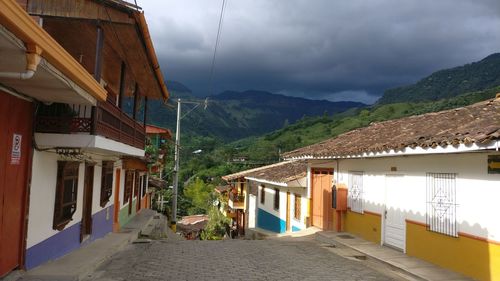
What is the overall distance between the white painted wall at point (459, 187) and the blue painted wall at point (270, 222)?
1045 cm

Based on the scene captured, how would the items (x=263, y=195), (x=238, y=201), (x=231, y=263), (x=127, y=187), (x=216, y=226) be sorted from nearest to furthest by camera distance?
(x=231, y=263) → (x=127, y=187) → (x=263, y=195) → (x=238, y=201) → (x=216, y=226)

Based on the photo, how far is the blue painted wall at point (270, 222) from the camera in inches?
Answer: 881

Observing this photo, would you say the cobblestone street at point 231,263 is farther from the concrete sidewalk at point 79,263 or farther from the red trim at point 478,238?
the red trim at point 478,238

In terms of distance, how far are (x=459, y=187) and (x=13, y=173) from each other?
7.91 metres

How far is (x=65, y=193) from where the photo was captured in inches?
356

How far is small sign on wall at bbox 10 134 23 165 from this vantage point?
21.3ft

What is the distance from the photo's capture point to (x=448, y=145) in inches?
305

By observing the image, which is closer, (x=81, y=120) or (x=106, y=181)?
(x=81, y=120)

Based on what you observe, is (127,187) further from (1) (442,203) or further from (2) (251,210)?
(1) (442,203)

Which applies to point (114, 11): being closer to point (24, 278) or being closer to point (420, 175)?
point (24, 278)

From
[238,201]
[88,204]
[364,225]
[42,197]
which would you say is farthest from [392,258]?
[238,201]

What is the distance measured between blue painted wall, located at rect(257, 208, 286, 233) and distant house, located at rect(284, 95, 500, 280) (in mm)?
8634

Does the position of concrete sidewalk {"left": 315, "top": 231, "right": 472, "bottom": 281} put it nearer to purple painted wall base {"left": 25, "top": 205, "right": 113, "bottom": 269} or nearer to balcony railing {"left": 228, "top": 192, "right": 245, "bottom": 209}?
purple painted wall base {"left": 25, "top": 205, "right": 113, "bottom": 269}

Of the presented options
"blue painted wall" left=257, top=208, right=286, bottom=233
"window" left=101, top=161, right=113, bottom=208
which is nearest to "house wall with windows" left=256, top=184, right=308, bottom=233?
"blue painted wall" left=257, top=208, right=286, bottom=233
